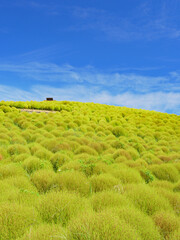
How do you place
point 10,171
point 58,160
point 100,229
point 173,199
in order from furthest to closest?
point 58,160 < point 10,171 < point 173,199 < point 100,229

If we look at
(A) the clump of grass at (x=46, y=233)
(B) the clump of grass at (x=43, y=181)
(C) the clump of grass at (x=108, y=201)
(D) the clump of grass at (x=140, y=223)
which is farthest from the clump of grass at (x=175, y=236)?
(B) the clump of grass at (x=43, y=181)

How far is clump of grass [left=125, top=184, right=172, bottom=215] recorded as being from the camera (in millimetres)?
2867

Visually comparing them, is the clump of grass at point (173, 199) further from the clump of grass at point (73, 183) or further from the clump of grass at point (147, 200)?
the clump of grass at point (73, 183)

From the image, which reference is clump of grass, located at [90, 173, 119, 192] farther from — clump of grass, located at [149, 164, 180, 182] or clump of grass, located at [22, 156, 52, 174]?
clump of grass, located at [149, 164, 180, 182]

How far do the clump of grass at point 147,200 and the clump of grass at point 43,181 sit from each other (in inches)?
55.9

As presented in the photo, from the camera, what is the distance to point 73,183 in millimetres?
3451

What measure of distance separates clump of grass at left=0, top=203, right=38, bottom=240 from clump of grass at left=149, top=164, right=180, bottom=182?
350 centimetres

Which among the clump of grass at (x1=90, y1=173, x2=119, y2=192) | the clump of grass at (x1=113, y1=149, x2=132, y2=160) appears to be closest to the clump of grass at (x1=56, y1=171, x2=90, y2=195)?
the clump of grass at (x1=90, y1=173, x2=119, y2=192)

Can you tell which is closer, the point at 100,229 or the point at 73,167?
the point at 100,229

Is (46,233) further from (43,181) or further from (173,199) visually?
(173,199)

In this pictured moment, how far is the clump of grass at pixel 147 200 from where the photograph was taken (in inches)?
113

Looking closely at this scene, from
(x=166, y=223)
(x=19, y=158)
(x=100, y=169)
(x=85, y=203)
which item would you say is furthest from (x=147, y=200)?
(x=19, y=158)

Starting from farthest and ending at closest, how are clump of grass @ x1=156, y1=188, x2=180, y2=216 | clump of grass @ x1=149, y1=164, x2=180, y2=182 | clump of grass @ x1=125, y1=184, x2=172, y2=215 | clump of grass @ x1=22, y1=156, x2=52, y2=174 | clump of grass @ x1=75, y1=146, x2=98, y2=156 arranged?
clump of grass @ x1=75, y1=146, x2=98, y2=156
clump of grass @ x1=149, y1=164, x2=180, y2=182
clump of grass @ x1=22, y1=156, x2=52, y2=174
clump of grass @ x1=156, y1=188, x2=180, y2=216
clump of grass @ x1=125, y1=184, x2=172, y2=215

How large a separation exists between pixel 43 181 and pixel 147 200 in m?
1.95
